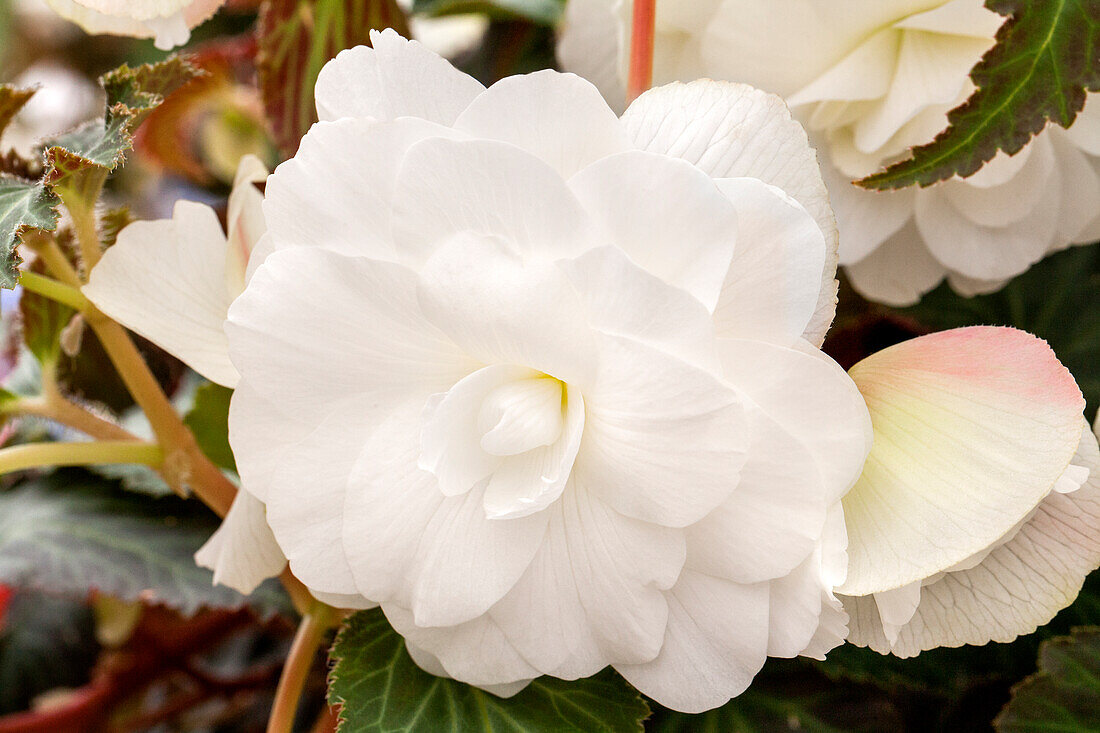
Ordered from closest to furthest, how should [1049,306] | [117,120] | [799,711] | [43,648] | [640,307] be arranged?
[640,307]
[117,120]
[799,711]
[1049,306]
[43,648]

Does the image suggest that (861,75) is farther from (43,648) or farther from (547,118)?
(43,648)

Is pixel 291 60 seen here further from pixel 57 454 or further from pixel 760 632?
pixel 760 632

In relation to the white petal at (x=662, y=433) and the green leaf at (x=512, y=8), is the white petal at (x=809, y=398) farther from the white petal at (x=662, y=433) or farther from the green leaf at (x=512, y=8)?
the green leaf at (x=512, y=8)

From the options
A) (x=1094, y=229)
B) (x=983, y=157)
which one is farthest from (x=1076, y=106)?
(x=1094, y=229)

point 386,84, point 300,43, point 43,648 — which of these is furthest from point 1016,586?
point 43,648

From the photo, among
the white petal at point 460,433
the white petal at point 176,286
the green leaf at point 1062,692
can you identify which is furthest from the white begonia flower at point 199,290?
the green leaf at point 1062,692
